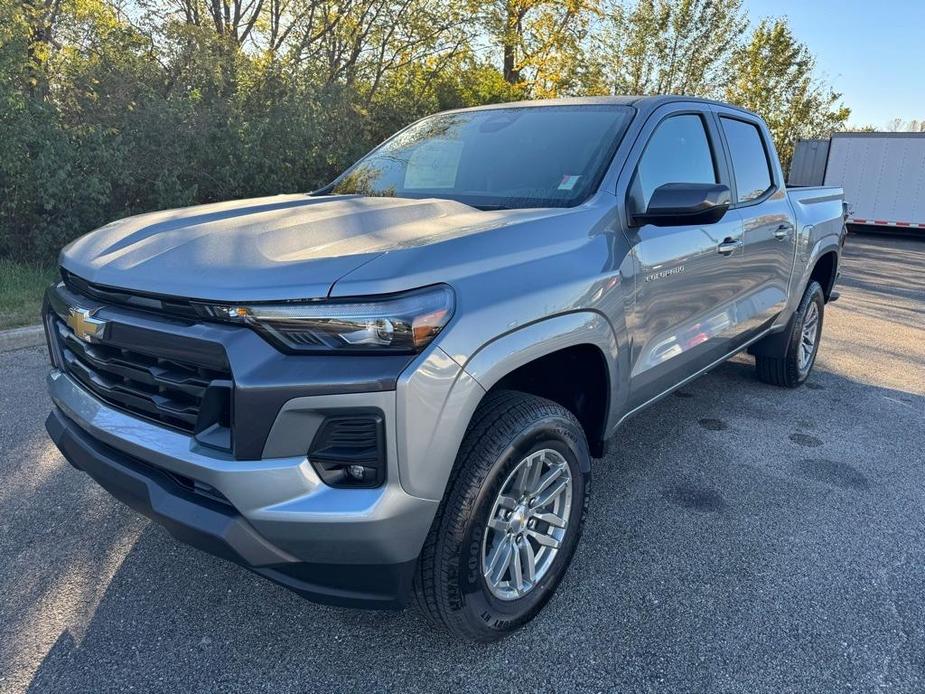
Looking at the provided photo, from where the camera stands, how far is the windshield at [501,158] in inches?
109

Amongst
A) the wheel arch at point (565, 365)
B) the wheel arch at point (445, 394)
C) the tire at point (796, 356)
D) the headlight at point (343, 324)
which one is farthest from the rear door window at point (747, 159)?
the headlight at point (343, 324)

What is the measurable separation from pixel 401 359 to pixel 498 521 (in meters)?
0.73

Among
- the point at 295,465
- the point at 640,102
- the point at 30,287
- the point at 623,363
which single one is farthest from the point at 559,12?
the point at 295,465

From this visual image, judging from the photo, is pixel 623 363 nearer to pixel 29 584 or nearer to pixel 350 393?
pixel 350 393

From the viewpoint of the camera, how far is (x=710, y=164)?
3.52 meters

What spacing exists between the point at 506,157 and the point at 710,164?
116 cm

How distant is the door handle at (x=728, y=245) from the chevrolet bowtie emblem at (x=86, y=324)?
105 inches

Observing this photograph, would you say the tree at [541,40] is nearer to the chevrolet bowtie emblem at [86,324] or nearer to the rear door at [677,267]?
the rear door at [677,267]

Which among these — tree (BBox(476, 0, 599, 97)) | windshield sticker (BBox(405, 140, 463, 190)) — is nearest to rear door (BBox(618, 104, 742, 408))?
windshield sticker (BBox(405, 140, 463, 190))

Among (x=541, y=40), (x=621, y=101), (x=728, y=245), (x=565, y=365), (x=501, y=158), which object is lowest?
(x=565, y=365)

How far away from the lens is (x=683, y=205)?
8.32 feet

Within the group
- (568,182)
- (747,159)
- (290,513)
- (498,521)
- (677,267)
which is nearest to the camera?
(290,513)

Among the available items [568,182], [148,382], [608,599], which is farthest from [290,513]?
[568,182]

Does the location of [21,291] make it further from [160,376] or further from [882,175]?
[882,175]
